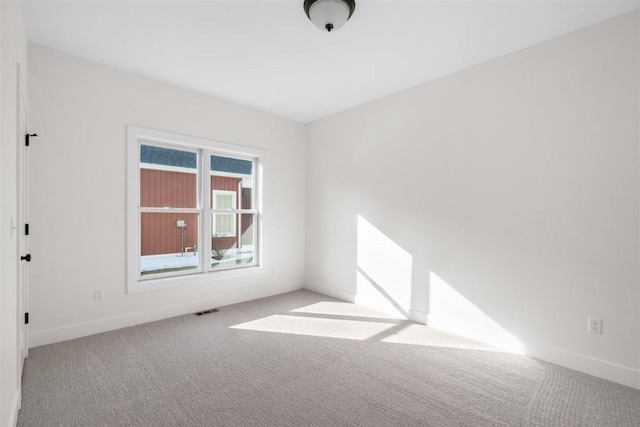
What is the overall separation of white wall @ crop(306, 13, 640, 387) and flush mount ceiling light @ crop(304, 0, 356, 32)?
1.65 meters

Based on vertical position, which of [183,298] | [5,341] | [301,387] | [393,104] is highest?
[393,104]

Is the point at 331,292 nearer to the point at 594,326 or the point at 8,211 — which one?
the point at 594,326

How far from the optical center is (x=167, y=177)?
388cm

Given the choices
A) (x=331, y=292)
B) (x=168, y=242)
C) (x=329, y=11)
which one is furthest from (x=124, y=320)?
(x=329, y=11)

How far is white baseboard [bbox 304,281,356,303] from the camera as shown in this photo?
4.50 meters

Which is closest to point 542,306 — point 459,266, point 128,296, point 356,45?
point 459,266

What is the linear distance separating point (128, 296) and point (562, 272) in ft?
14.2

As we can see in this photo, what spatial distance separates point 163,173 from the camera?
3.83 m

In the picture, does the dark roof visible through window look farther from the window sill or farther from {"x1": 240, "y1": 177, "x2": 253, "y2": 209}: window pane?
the window sill

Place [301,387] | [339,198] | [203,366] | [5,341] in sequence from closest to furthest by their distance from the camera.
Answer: [5,341] < [301,387] < [203,366] < [339,198]

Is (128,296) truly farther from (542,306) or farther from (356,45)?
(542,306)

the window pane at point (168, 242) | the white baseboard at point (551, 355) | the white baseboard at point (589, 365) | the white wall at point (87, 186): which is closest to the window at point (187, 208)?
the window pane at point (168, 242)

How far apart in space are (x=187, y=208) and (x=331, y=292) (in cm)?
243

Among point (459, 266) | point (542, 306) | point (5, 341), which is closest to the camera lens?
point (5, 341)
